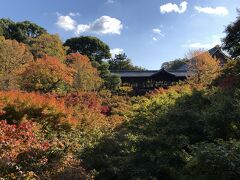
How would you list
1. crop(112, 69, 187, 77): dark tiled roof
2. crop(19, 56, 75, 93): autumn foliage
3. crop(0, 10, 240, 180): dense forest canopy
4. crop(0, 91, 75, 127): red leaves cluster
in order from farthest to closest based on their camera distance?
1. crop(112, 69, 187, 77): dark tiled roof
2. crop(19, 56, 75, 93): autumn foliage
3. crop(0, 91, 75, 127): red leaves cluster
4. crop(0, 10, 240, 180): dense forest canopy

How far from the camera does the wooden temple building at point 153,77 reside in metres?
52.7

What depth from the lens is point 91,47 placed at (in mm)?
63281

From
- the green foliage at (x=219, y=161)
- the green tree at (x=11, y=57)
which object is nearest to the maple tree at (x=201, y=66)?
the green tree at (x=11, y=57)

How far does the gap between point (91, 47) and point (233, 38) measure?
142 feet

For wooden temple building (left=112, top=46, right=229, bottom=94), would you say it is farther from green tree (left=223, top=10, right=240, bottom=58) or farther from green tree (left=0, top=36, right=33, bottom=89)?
green tree (left=223, top=10, right=240, bottom=58)

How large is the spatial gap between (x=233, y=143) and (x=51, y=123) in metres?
10.7

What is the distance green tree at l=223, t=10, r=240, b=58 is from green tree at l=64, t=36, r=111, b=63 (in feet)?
137

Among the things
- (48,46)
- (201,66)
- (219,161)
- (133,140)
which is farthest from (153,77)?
(219,161)

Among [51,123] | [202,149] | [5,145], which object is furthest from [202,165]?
[51,123]

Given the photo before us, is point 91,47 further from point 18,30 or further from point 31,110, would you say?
point 31,110

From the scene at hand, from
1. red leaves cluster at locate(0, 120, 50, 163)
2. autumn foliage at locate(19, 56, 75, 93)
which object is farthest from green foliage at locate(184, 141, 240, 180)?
autumn foliage at locate(19, 56, 75, 93)

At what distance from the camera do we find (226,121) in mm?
10891

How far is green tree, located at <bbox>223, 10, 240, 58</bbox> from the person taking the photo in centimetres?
2141

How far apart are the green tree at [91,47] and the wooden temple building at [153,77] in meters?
8.03
